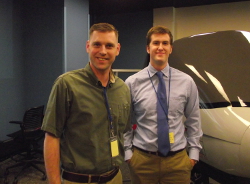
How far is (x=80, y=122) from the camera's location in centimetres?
126

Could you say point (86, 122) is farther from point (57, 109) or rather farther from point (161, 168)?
point (161, 168)

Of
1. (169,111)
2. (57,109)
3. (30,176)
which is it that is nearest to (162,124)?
(169,111)

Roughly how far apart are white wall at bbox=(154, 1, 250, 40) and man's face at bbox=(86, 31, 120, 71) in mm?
5697

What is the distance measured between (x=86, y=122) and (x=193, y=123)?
3.19 feet

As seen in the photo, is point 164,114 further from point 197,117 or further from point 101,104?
Result: point 101,104

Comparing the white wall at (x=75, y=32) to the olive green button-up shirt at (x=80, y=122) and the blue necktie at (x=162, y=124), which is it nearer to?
the blue necktie at (x=162, y=124)

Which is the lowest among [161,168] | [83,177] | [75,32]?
[161,168]

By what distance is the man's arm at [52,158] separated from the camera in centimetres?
122

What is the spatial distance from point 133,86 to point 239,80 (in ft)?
3.61

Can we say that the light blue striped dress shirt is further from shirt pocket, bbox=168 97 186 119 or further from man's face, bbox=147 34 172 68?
man's face, bbox=147 34 172 68

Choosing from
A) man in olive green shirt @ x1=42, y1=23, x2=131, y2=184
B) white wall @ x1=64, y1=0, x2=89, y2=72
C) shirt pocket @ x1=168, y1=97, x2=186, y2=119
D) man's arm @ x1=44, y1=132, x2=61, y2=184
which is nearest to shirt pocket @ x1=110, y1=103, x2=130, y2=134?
man in olive green shirt @ x1=42, y1=23, x2=131, y2=184

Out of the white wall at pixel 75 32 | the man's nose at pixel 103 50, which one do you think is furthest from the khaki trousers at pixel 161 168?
the white wall at pixel 75 32

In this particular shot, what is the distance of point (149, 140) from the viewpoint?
1.76 meters

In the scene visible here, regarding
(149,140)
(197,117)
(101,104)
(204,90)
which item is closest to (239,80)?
(204,90)
